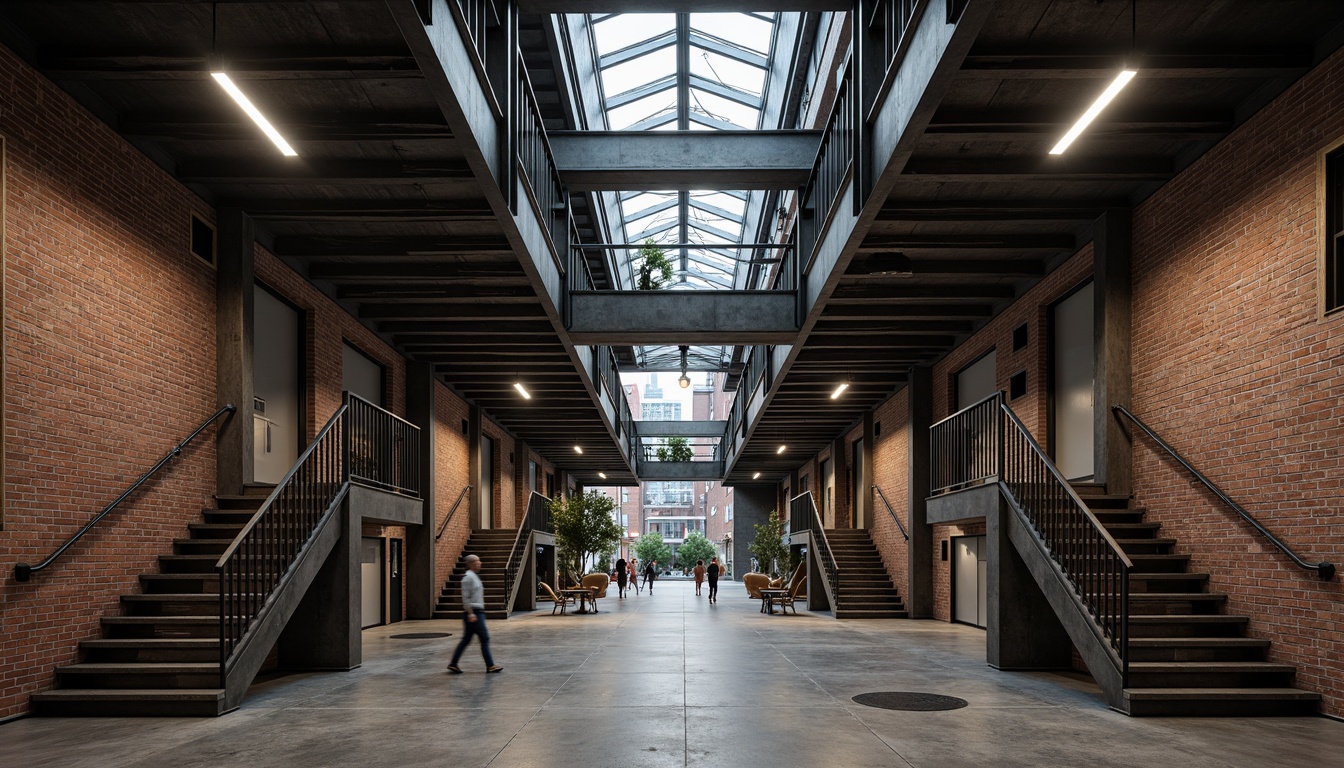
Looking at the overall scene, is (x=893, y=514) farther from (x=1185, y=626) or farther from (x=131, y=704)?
(x=131, y=704)

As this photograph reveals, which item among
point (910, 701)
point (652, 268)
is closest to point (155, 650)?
point (910, 701)

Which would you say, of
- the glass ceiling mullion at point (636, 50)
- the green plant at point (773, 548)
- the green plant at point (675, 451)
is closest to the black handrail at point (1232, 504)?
the glass ceiling mullion at point (636, 50)

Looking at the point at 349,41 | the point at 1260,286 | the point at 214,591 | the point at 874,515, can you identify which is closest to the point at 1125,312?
the point at 1260,286

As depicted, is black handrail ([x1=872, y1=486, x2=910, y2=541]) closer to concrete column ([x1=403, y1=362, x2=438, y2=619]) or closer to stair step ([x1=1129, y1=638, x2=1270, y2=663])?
concrete column ([x1=403, y1=362, x2=438, y2=619])

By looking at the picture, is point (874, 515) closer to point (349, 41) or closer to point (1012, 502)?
point (1012, 502)

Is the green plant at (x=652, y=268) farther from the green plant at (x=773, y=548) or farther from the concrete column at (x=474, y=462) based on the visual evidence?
the green plant at (x=773, y=548)

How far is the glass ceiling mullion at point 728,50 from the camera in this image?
18.8 meters

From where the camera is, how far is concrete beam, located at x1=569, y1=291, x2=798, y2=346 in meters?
16.4

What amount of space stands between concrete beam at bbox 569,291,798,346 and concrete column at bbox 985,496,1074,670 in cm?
547

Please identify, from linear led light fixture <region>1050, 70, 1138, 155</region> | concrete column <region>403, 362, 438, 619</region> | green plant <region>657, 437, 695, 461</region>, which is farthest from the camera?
green plant <region>657, 437, 695, 461</region>

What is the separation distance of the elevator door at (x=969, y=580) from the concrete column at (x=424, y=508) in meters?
10.6

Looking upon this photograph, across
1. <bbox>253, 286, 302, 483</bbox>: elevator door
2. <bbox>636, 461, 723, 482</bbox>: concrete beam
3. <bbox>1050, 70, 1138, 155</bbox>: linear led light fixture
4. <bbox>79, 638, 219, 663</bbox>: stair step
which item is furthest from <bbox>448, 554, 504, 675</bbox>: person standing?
<bbox>636, 461, 723, 482</bbox>: concrete beam

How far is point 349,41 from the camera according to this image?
8.41m

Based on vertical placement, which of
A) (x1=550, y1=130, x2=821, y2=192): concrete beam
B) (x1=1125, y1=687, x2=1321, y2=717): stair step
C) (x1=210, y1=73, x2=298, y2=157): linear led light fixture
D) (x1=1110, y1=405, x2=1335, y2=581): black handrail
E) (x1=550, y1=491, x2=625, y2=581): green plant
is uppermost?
(x1=550, y1=130, x2=821, y2=192): concrete beam
